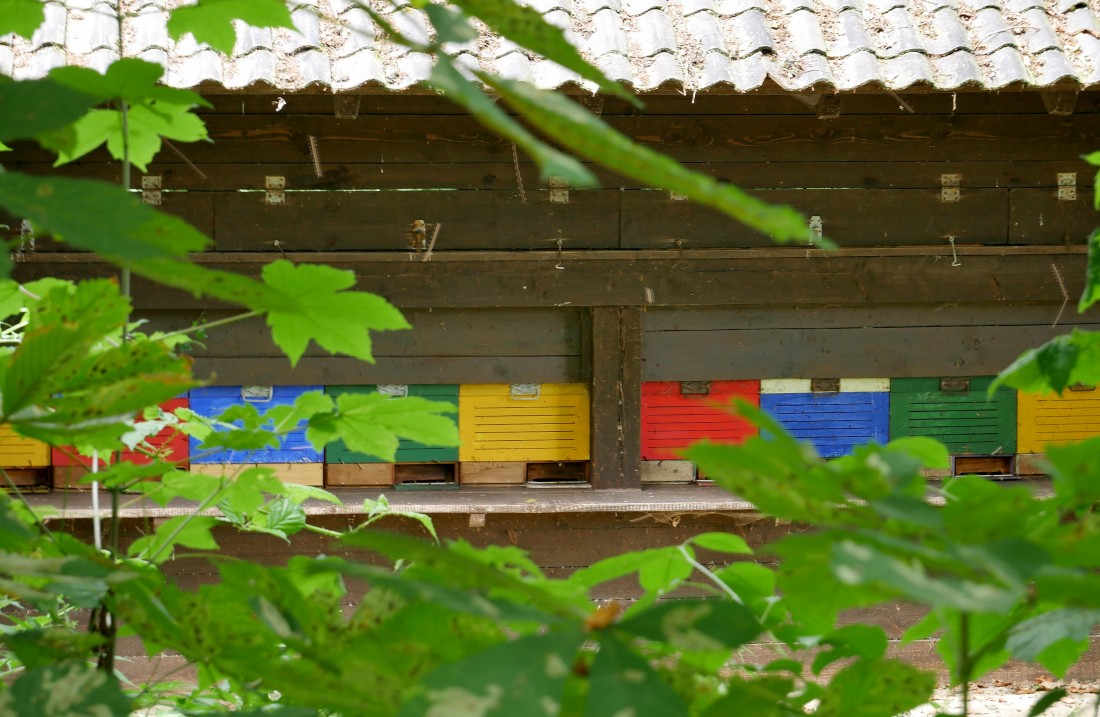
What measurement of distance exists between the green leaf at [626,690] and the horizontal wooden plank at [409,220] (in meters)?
5.24

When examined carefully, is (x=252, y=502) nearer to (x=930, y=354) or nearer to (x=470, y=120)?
(x=470, y=120)

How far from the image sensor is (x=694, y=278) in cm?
573

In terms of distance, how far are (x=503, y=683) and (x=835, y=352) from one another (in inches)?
226

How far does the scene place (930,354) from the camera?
19.5ft

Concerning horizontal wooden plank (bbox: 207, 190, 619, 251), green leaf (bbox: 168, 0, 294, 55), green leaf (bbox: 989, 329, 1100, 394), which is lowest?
green leaf (bbox: 989, 329, 1100, 394)

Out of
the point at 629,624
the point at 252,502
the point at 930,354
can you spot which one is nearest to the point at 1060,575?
the point at 629,624

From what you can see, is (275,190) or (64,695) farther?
(275,190)

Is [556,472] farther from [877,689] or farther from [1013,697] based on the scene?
[877,689]

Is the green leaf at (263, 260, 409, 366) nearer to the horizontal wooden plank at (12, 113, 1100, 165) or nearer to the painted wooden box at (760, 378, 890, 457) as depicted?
the horizontal wooden plank at (12, 113, 1100, 165)

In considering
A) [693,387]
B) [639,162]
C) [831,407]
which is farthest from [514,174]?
[639,162]

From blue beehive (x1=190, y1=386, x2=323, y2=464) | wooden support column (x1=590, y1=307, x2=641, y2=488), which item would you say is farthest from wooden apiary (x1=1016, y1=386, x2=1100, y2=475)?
blue beehive (x1=190, y1=386, x2=323, y2=464)

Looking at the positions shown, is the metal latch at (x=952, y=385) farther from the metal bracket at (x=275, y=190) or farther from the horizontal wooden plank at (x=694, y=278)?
the metal bracket at (x=275, y=190)

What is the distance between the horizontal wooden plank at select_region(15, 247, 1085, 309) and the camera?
560 centimetres

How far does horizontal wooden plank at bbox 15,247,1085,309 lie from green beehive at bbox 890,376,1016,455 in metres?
0.49
